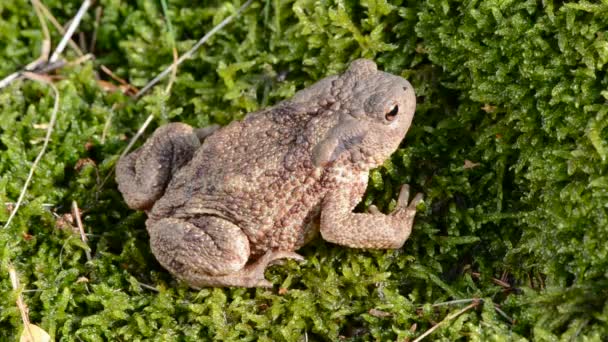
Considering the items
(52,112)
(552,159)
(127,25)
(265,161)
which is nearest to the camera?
(552,159)

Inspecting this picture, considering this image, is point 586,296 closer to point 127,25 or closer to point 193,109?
point 193,109

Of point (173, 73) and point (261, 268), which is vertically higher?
point (173, 73)

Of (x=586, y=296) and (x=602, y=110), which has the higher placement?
(x=602, y=110)

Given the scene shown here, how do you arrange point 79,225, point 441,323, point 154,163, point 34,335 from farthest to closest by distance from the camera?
point 79,225 → point 154,163 → point 34,335 → point 441,323

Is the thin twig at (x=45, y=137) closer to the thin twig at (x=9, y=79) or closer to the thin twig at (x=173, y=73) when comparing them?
the thin twig at (x=9, y=79)

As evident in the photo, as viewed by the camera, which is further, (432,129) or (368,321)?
(432,129)

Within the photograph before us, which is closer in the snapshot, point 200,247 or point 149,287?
point 200,247

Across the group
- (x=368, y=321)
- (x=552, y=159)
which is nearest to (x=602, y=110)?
(x=552, y=159)

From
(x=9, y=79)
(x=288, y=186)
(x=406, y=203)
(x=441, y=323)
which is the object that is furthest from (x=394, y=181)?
(x=9, y=79)

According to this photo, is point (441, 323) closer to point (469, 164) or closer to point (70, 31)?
point (469, 164)
